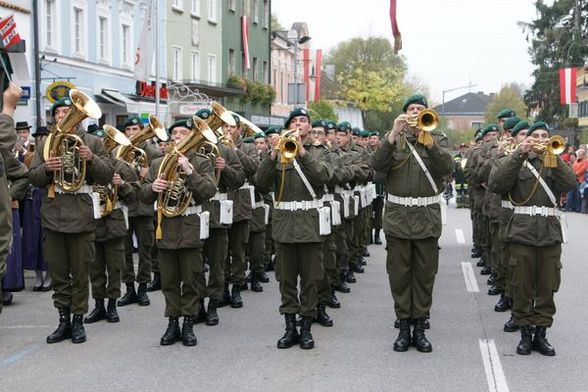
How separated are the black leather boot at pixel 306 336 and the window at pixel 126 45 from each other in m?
20.8

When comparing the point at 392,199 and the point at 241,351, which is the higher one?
the point at 392,199

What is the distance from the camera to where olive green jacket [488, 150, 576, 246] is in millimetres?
7328

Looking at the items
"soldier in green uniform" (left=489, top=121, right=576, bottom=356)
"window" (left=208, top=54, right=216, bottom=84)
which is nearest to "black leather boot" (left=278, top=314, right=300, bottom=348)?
"soldier in green uniform" (left=489, top=121, right=576, bottom=356)

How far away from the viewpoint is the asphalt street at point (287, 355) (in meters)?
6.45

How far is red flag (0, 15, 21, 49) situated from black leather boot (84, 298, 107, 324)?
7852 millimetres

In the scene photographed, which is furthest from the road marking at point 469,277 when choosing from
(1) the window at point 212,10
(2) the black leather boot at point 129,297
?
(1) the window at point 212,10

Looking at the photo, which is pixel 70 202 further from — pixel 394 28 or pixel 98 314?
pixel 394 28

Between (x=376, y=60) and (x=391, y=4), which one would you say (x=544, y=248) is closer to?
(x=391, y=4)

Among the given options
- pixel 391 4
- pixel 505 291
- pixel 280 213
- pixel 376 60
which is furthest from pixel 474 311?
pixel 376 60

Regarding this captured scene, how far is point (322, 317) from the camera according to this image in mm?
8547

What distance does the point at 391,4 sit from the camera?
85.7 feet

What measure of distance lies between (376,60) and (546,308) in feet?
231

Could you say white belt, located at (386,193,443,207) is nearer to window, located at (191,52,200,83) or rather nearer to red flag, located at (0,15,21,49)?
red flag, located at (0,15,21,49)

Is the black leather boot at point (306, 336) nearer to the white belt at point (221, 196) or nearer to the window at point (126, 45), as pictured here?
the white belt at point (221, 196)
